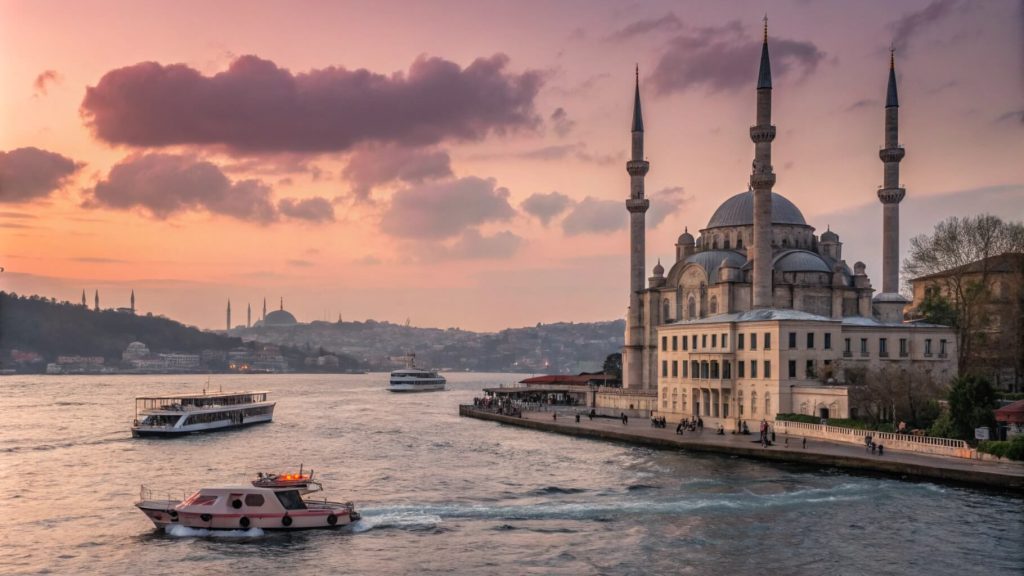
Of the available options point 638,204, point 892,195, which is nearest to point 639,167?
point 638,204

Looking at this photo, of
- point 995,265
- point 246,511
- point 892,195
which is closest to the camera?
point 246,511

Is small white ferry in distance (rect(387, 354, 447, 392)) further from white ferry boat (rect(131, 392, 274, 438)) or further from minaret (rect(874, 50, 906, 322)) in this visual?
minaret (rect(874, 50, 906, 322))

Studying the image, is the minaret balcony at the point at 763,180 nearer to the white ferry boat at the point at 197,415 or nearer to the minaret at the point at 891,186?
the minaret at the point at 891,186

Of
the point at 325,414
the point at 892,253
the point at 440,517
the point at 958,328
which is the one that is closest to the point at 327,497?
the point at 440,517

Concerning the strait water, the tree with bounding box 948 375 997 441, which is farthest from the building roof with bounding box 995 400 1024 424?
the strait water

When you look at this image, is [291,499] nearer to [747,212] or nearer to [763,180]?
[763,180]

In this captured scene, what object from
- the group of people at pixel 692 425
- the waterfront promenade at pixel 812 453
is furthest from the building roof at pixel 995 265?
the group of people at pixel 692 425

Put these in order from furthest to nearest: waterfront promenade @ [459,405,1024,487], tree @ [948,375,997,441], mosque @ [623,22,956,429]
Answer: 1. mosque @ [623,22,956,429]
2. tree @ [948,375,997,441]
3. waterfront promenade @ [459,405,1024,487]
